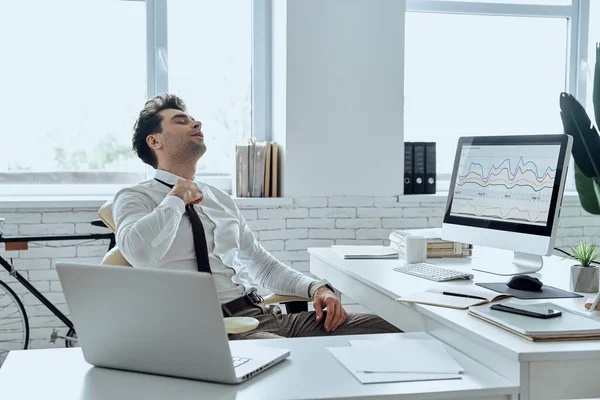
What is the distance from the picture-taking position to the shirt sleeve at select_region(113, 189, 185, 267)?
208 cm

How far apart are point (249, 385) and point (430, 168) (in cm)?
270

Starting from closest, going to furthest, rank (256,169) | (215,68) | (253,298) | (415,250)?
(253,298) → (415,250) → (256,169) → (215,68)

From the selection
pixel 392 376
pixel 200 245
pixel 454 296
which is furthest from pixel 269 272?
pixel 392 376

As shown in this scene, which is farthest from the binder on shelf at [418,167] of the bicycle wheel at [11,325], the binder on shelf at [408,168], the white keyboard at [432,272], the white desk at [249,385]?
the white desk at [249,385]

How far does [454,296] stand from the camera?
1805 millimetres

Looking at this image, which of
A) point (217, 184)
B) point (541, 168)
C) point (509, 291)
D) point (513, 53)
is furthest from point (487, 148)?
point (513, 53)

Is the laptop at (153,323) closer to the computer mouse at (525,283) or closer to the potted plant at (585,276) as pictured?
the computer mouse at (525,283)

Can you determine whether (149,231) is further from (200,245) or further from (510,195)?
(510,195)

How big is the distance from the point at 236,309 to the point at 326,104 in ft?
5.25

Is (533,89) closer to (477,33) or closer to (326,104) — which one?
(477,33)

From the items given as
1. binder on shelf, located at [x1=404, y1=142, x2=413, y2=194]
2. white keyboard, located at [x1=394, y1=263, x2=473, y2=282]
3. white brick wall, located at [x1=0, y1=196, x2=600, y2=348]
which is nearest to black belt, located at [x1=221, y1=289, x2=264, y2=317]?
white keyboard, located at [x1=394, y1=263, x2=473, y2=282]

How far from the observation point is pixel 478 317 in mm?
1556

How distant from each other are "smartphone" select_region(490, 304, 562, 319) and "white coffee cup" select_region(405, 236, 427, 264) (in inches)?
34.2

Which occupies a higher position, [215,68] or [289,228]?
[215,68]
